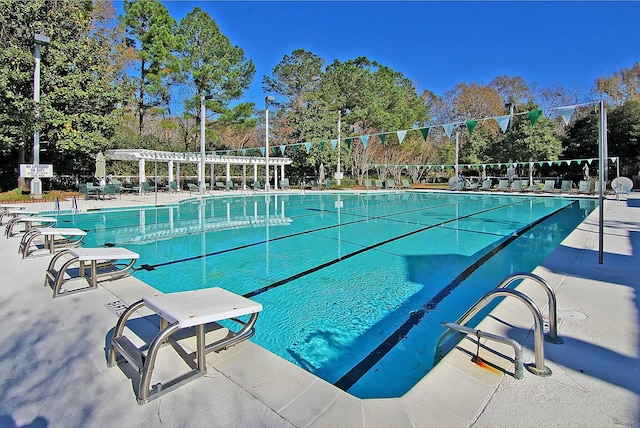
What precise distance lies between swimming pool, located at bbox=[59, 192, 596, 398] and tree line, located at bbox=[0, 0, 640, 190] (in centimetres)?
775

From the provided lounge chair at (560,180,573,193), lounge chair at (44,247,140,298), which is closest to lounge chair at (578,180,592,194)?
lounge chair at (560,180,573,193)

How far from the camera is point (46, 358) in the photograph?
8.57 ft

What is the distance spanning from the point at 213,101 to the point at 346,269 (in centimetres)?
2523

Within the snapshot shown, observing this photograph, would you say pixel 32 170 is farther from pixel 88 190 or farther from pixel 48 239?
pixel 48 239

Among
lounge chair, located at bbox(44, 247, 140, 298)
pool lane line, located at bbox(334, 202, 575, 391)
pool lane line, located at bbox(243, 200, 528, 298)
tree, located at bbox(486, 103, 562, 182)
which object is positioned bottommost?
pool lane line, located at bbox(334, 202, 575, 391)

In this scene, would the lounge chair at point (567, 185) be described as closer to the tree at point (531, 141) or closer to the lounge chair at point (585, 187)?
the lounge chair at point (585, 187)

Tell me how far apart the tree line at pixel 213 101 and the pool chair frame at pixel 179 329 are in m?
16.0

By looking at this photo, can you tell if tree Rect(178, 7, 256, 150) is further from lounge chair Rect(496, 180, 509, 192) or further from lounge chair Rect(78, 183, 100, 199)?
lounge chair Rect(496, 180, 509, 192)

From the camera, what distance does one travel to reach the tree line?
637 inches

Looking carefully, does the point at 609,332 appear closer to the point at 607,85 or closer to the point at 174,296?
the point at 174,296

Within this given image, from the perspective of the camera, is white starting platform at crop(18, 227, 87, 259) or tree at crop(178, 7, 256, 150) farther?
tree at crop(178, 7, 256, 150)

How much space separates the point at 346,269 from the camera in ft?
20.1

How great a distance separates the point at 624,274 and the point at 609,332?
7.62 ft

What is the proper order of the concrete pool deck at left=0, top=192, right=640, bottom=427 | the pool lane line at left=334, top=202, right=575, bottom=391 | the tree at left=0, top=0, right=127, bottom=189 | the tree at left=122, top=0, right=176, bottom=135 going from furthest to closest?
the tree at left=122, top=0, right=176, bottom=135 → the tree at left=0, top=0, right=127, bottom=189 → the pool lane line at left=334, top=202, right=575, bottom=391 → the concrete pool deck at left=0, top=192, right=640, bottom=427
